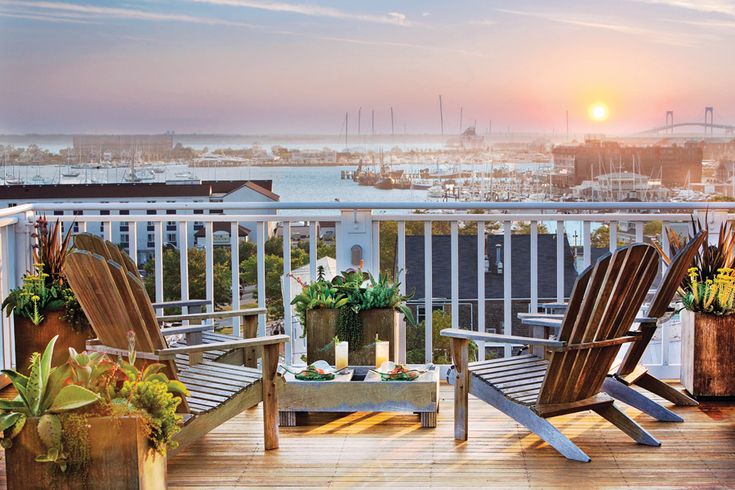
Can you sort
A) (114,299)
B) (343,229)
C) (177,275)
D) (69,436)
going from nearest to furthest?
(69,436) → (114,299) → (343,229) → (177,275)

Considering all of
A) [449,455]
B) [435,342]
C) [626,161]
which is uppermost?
[626,161]

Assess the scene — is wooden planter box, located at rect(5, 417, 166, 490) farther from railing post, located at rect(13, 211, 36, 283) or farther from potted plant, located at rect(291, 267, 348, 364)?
railing post, located at rect(13, 211, 36, 283)

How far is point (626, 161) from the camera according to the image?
1079 centimetres

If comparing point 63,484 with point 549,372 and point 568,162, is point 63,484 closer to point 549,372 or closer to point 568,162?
point 549,372

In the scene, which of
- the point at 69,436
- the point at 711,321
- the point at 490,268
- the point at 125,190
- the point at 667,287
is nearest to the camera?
the point at 69,436

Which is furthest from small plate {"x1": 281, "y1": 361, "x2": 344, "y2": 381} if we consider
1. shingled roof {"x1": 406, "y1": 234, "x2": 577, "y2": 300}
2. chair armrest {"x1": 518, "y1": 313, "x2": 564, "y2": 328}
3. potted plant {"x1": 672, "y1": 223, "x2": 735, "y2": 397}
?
shingled roof {"x1": 406, "y1": 234, "x2": 577, "y2": 300}

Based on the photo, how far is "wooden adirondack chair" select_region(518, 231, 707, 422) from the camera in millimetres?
4156

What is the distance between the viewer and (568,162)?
10.2 metres

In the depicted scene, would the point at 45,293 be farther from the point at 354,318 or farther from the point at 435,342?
the point at 435,342

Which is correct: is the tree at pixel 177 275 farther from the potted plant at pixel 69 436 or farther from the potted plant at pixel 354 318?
the potted plant at pixel 69 436

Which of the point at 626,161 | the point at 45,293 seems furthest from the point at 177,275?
the point at 626,161

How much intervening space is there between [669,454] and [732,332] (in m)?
1.01

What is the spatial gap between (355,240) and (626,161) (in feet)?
21.2

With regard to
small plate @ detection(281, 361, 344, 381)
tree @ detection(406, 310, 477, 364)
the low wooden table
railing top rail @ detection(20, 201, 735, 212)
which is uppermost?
railing top rail @ detection(20, 201, 735, 212)
